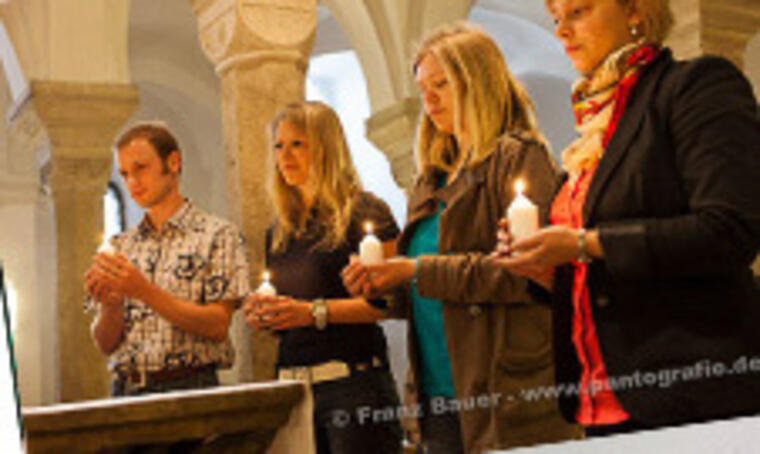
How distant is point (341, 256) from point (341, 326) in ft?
0.60

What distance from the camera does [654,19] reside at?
1.77 metres

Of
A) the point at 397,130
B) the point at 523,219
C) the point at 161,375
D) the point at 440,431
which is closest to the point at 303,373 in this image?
the point at 161,375

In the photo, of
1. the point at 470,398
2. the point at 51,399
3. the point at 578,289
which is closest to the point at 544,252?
the point at 578,289

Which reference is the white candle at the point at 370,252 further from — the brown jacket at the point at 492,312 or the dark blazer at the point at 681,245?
the dark blazer at the point at 681,245

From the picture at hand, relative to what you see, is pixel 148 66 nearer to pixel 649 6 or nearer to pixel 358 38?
pixel 358 38

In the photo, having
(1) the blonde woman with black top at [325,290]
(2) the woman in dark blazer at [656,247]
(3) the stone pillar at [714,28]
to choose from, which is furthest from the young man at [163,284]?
(3) the stone pillar at [714,28]

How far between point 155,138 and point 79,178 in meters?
1.11

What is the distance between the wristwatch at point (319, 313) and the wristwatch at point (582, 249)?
0.88 m

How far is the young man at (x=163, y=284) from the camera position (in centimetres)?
235

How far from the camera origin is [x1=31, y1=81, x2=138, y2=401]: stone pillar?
3111 mm

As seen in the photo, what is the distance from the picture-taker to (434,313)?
7.17ft

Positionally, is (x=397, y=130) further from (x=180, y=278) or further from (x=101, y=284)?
(x=101, y=284)

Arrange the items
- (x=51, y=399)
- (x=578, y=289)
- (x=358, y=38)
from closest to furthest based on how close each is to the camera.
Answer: (x=578, y=289)
(x=51, y=399)
(x=358, y=38)

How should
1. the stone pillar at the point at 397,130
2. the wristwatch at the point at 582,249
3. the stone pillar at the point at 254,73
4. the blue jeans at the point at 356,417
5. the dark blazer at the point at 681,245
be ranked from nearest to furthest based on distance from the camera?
the dark blazer at the point at 681,245, the wristwatch at the point at 582,249, the blue jeans at the point at 356,417, the stone pillar at the point at 254,73, the stone pillar at the point at 397,130
